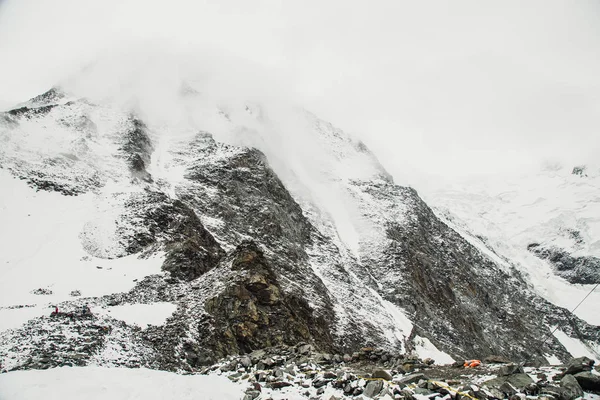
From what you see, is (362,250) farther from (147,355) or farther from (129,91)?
(129,91)

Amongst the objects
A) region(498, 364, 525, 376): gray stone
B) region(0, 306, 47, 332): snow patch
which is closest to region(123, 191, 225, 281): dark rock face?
region(0, 306, 47, 332): snow patch

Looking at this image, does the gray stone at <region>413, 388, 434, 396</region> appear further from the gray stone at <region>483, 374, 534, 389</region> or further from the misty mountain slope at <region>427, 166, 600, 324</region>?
the misty mountain slope at <region>427, 166, 600, 324</region>

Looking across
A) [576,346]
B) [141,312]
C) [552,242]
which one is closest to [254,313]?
[141,312]

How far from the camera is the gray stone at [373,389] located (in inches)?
408

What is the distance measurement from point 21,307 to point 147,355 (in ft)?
32.7

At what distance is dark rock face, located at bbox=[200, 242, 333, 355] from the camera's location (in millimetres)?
22188

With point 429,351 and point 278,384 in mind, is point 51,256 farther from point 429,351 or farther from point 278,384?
point 429,351

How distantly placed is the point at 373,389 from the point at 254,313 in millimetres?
14558

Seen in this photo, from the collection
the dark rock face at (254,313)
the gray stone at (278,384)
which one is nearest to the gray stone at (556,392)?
the gray stone at (278,384)

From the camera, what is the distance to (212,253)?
3538 centimetres

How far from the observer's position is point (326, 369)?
538 inches

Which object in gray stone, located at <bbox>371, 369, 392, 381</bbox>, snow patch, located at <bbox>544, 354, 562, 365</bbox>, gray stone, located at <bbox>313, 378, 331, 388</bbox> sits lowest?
snow patch, located at <bbox>544, 354, 562, 365</bbox>

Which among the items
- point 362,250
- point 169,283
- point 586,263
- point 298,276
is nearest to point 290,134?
point 362,250

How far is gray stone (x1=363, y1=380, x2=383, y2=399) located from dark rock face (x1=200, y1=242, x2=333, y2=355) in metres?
12.2
